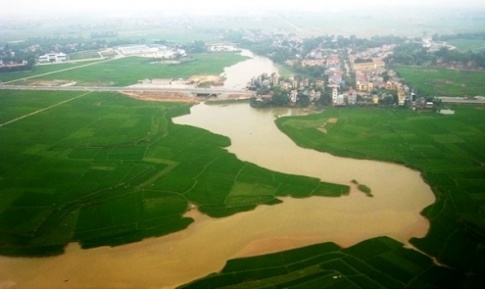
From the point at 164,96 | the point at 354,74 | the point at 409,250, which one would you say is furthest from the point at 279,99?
the point at 409,250

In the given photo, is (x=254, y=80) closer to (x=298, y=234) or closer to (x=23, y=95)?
(x=23, y=95)

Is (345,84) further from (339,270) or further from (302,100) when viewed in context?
(339,270)

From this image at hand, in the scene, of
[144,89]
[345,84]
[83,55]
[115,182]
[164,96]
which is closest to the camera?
[115,182]

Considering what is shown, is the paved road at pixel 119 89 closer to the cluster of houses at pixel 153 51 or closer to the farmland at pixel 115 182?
the farmland at pixel 115 182

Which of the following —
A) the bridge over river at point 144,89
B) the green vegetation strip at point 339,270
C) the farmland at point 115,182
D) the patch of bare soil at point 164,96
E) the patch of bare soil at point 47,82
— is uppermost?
the patch of bare soil at point 47,82

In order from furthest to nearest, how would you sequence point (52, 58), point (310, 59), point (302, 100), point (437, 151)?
point (52, 58)
point (310, 59)
point (302, 100)
point (437, 151)

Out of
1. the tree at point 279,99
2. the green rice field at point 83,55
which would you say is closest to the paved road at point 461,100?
the tree at point 279,99

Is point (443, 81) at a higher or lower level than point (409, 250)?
higher

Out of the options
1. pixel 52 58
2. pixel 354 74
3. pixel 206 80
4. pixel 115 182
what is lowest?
pixel 115 182
